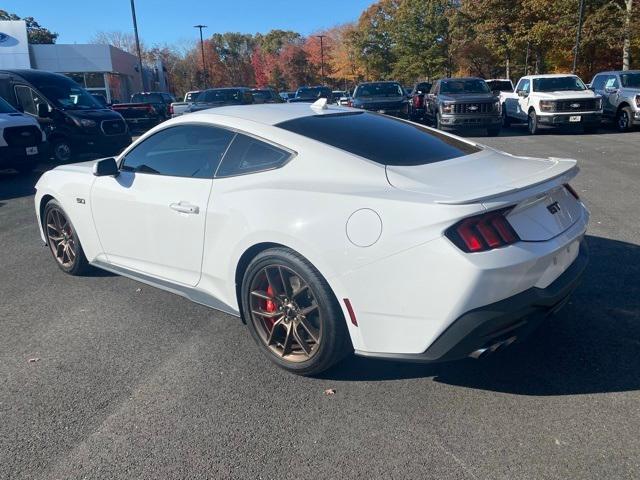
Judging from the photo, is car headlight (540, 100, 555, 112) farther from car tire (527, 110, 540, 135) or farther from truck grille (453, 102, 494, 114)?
truck grille (453, 102, 494, 114)

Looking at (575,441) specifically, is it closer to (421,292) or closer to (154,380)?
(421,292)

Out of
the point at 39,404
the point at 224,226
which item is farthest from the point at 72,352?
the point at 224,226

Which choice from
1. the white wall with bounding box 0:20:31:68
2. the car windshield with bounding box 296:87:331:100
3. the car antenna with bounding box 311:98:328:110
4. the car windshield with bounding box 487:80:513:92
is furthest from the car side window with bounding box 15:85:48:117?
the white wall with bounding box 0:20:31:68

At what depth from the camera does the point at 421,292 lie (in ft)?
8.66

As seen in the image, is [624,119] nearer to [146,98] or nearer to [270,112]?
[270,112]

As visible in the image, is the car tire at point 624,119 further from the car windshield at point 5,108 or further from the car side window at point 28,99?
the car windshield at point 5,108

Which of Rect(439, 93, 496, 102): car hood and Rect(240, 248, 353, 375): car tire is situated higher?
Rect(439, 93, 496, 102): car hood

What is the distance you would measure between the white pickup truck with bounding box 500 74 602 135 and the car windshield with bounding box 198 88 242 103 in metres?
9.35

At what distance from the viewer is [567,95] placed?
1617 centimetres

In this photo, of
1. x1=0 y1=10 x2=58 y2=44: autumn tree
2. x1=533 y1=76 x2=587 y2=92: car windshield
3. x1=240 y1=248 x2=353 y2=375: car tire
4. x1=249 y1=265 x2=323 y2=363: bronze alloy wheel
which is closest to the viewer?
x1=240 y1=248 x2=353 y2=375: car tire

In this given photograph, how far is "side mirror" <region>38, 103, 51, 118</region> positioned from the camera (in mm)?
12859

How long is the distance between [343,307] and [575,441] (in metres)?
1.27

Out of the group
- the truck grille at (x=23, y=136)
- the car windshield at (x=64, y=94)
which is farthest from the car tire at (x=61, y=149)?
the truck grille at (x=23, y=136)

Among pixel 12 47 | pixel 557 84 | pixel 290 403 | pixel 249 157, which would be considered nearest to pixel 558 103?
pixel 557 84
